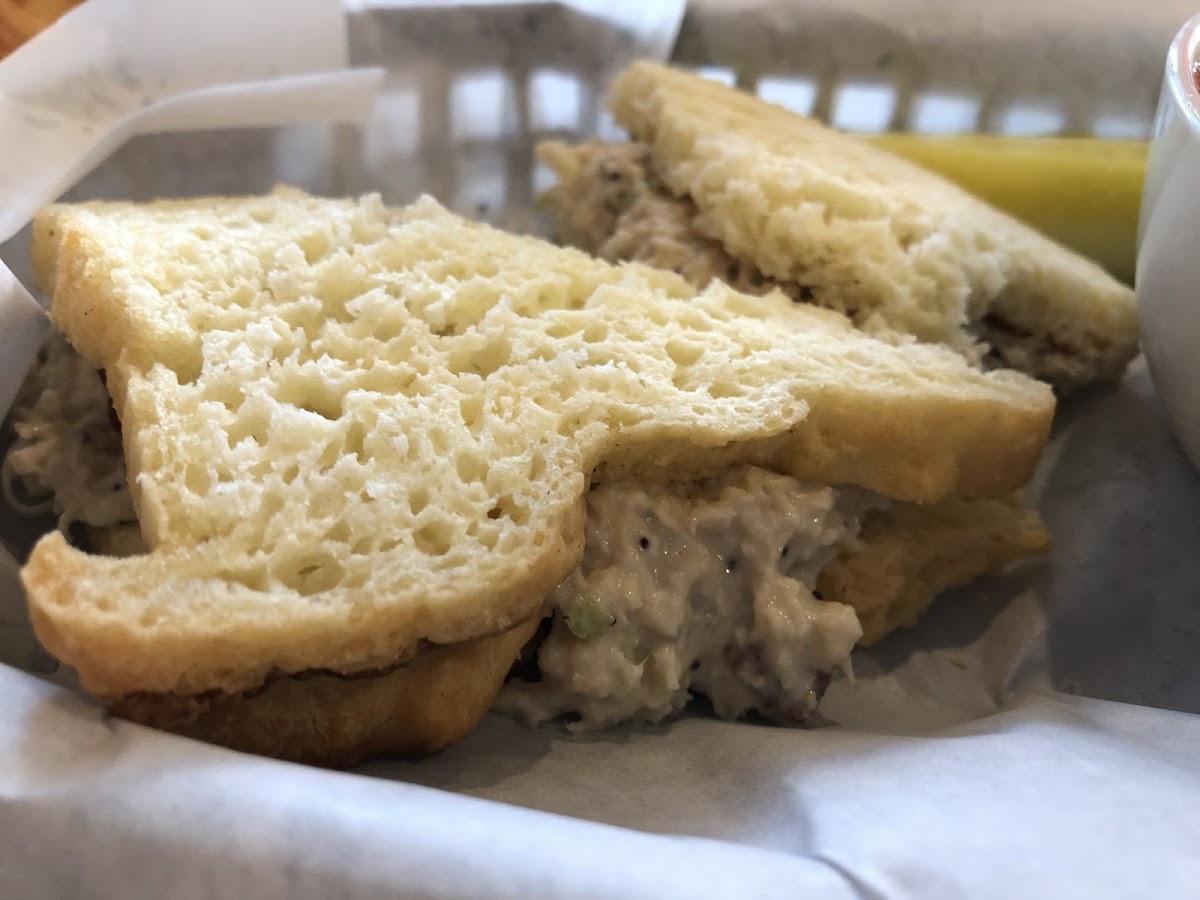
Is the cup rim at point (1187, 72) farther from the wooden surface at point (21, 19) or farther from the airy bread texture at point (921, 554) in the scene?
the wooden surface at point (21, 19)

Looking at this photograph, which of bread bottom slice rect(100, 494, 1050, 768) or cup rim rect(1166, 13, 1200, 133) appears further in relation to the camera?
cup rim rect(1166, 13, 1200, 133)

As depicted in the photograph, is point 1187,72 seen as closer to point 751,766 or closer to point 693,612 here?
point 693,612

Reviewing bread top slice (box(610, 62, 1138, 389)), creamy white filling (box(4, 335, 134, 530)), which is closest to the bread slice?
bread top slice (box(610, 62, 1138, 389))

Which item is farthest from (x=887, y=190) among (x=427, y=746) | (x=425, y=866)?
(x=425, y=866)

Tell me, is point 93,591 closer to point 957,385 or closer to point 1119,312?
point 957,385

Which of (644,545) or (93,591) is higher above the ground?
(93,591)

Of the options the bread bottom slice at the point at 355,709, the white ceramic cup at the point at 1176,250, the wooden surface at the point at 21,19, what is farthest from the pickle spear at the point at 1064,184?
the wooden surface at the point at 21,19

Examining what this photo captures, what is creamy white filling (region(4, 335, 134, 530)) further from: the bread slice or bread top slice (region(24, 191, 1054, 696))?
the bread slice
